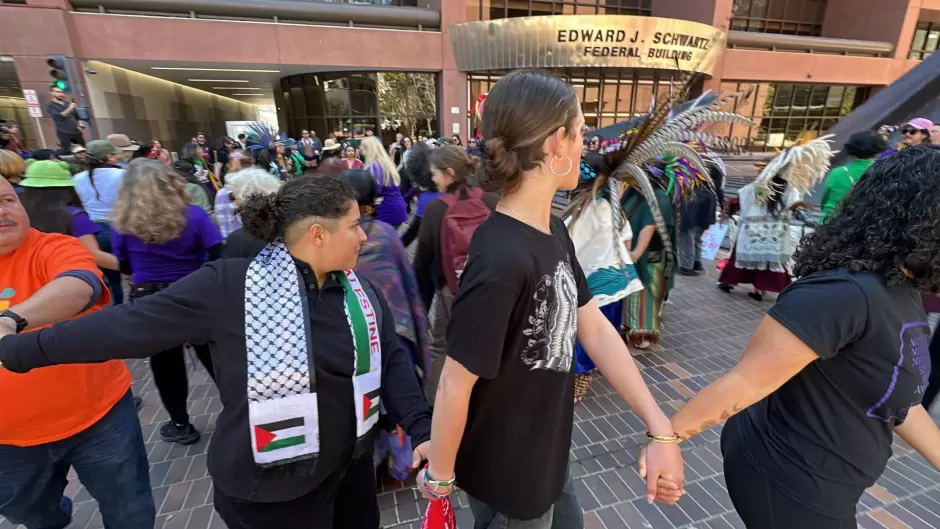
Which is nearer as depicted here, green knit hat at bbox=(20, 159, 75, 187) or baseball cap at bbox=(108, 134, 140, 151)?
green knit hat at bbox=(20, 159, 75, 187)

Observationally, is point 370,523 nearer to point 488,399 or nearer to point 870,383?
point 488,399

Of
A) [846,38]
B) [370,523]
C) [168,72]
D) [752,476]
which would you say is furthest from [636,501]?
[846,38]

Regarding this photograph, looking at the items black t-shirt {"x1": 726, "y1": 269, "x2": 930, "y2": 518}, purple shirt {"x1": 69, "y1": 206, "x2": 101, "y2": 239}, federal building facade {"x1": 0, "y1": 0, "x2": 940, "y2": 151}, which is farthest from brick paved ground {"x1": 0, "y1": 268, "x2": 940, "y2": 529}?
federal building facade {"x1": 0, "y1": 0, "x2": 940, "y2": 151}

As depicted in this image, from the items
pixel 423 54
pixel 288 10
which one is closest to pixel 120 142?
pixel 288 10

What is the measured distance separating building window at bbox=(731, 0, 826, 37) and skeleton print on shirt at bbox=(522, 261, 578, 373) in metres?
27.4

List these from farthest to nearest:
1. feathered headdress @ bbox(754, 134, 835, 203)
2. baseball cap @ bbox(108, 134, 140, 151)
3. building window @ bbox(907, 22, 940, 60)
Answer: building window @ bbox(907, 22, 940, 60) < baseball cap @ bbox(108, 134, 140, 151) < feathered headdress @ bbox(754, 134, 835, 203)

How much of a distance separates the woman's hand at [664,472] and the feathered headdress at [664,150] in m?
1.69

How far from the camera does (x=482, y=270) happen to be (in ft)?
3.51

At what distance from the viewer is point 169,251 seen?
9.23 feet

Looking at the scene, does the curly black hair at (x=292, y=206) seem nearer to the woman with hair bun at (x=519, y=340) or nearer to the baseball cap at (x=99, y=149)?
the woman with hair bun at (x=519, y=340)

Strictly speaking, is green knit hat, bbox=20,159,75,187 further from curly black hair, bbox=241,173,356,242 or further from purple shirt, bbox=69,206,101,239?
curly black hair, bbox=241,173,356,242

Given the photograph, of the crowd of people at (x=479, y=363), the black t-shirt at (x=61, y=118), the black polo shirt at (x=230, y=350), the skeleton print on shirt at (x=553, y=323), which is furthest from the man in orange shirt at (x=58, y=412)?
the black t-shirt at (x=61, y=118)

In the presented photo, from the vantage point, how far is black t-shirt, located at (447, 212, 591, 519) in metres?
1.08

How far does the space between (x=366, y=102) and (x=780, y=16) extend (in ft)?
73.8
